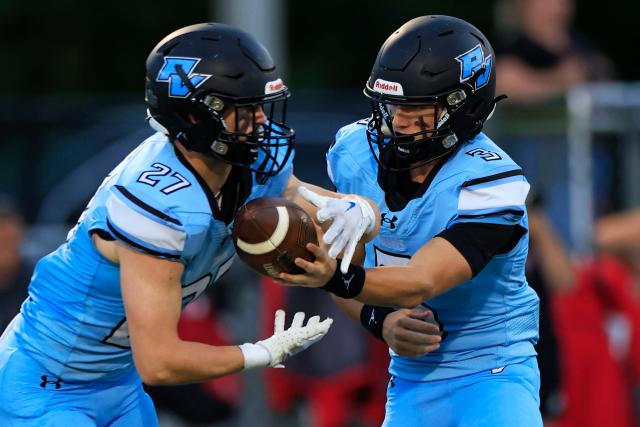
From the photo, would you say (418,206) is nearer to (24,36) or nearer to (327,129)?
(327,129)

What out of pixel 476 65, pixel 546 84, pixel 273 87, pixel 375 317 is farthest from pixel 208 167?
pixel 546 84

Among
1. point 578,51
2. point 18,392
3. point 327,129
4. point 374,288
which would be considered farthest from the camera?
point 327,129

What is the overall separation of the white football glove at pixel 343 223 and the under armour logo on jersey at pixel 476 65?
65 cm

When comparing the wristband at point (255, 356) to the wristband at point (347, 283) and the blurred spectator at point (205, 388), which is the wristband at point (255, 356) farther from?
the blurred spectator at point (205, 388)

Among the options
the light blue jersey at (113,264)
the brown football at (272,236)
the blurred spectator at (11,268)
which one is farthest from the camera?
the blurred spectator at (11,268)

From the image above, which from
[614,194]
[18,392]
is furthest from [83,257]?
[614,194]

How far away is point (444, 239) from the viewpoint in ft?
13.6

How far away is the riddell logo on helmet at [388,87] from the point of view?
14.3 ft

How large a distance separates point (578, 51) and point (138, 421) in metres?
5.37

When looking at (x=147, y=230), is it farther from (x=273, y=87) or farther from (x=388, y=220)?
(x=388, y=220)

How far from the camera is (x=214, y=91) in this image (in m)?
4.24

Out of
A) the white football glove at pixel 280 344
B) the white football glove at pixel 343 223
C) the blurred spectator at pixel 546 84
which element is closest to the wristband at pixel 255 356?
the white football glove at pixel 280 344

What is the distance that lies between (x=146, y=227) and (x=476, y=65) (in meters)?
1.28

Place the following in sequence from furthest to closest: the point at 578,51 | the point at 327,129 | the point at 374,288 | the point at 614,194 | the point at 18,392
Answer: the point at 327,129 < the point at 578,51 < the point at 614,194 < the point at 18,392 < the point at 374,288
